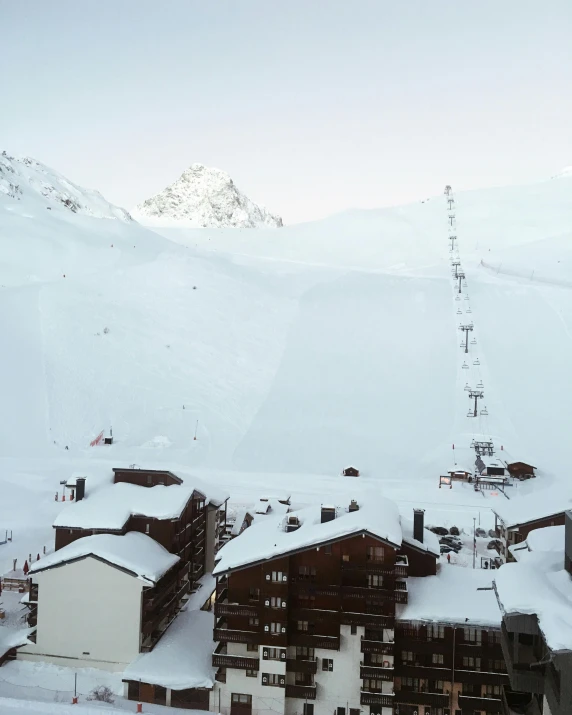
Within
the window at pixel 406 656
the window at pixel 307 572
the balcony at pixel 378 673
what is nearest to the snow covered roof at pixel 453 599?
the window at pixel 406 656

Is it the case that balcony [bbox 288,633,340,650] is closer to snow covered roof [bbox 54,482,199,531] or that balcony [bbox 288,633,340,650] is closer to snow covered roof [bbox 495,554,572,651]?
snow covered roof [bbox 54,482,199,531]

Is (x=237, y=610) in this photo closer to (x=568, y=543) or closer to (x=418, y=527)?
(x=418, y=527)

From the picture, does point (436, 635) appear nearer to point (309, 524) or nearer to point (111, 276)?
point (309, 524)

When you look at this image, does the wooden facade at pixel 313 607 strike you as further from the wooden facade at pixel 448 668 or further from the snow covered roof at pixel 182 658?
the snow covered roof at pixel 182 658

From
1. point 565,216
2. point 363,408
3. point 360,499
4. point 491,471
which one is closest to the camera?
point 360,499

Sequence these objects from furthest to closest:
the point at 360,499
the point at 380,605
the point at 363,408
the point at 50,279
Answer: the point at 50,279 < the point at 363,408 < the point at 360,499 < the point at 380,605

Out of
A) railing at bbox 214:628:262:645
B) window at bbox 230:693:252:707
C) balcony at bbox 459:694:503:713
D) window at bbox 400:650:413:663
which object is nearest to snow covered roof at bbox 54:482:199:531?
railing at bbox 214:628:262:645

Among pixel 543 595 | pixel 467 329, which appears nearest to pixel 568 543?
pixel 543 595

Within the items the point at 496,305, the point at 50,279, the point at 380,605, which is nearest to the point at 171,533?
the point at 380,605
